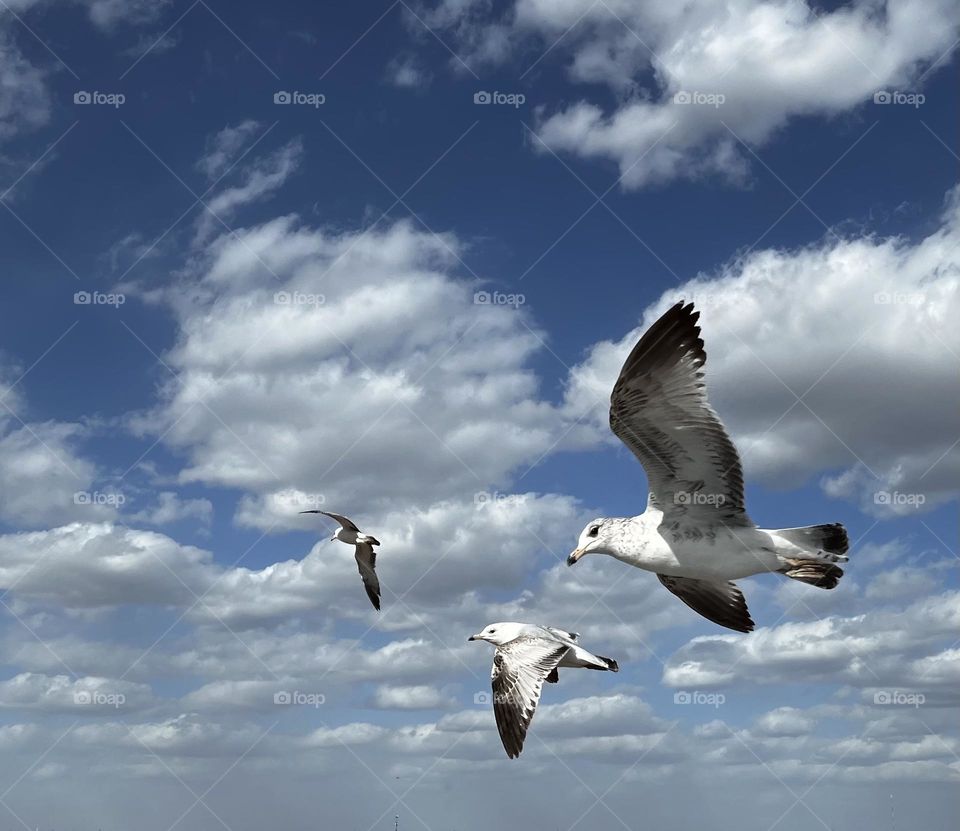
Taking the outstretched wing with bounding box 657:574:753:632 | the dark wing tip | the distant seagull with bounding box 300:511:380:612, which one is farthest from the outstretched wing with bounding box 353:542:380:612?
the dark wing tip

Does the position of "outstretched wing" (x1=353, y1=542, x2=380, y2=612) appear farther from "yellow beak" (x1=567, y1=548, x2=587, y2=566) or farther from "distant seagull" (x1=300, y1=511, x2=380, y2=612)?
"yellow beak" (x1=567, y1=548, x2=587, y2=566)

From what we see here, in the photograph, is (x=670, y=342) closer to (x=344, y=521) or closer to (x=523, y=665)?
(x=523, y=665)

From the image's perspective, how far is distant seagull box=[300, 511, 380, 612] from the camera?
90.3 feet

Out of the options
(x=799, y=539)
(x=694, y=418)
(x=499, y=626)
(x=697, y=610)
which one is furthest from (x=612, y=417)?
(x=499, y=626)

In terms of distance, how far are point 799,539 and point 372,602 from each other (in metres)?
15.1

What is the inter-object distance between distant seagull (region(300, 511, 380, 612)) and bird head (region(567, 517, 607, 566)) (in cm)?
1228

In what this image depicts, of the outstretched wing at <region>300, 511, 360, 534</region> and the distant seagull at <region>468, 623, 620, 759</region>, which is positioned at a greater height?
the outstretched wing at <region>300, 511, 360, 534</region>

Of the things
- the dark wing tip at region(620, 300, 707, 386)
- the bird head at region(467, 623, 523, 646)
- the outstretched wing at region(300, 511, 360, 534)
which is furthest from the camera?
the outstretched wing at region(300, 511, 360, 534)

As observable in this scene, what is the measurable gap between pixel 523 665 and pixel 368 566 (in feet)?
36.8

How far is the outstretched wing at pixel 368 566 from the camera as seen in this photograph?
91.5ft

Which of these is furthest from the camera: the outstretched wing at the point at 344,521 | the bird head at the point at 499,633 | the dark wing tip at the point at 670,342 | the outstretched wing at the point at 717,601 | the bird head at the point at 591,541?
the outstretched wing at the point at 344,521

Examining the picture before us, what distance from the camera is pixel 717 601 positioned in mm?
17875

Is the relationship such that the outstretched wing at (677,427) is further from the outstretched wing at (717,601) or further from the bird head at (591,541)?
the outstretched wing at (717,601)

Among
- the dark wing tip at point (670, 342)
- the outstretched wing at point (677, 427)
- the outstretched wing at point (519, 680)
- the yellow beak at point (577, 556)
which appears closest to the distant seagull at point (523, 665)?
the outstretched wing at point (519, 680)
